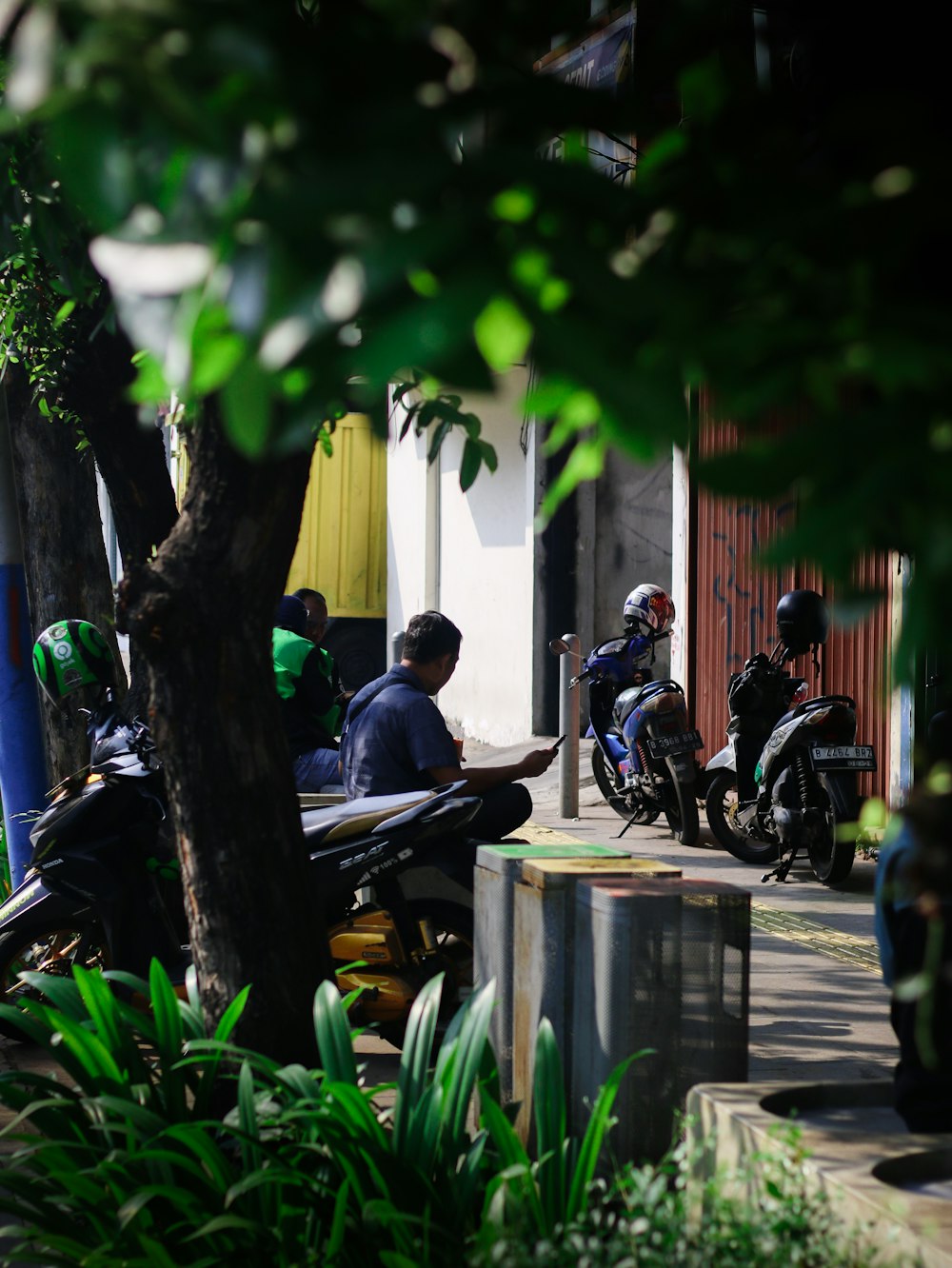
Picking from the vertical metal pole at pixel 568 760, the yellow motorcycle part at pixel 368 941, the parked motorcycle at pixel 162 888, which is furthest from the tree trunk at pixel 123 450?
the vertical metal pole at pixel 568 760

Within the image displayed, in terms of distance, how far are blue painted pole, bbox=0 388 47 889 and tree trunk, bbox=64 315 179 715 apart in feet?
2.58

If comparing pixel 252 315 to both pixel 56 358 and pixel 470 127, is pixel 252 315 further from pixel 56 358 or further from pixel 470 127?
pixel 56 358

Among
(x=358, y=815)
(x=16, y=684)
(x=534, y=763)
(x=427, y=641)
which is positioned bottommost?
(x=358, y=815)

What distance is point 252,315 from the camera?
1188 mm

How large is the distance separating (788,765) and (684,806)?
1595 millimetres

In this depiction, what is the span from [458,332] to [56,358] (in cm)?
636

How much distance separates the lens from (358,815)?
5594 millimetres

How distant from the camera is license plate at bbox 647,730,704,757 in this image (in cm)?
1069

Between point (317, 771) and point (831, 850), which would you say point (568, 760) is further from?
point (317, 771)

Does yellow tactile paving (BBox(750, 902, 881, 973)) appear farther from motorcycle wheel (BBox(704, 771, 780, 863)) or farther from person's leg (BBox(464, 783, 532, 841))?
person's leg (BBox(464, 783, 532, 841))

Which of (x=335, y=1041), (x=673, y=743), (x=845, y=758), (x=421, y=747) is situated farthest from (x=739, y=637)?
(x=335, y=1041)

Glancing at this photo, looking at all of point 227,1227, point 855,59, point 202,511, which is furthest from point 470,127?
point 202,511

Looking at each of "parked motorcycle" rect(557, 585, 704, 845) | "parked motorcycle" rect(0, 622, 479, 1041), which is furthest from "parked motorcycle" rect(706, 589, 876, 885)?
"parked motorcycle" rect(0, 622, 479, 1041)

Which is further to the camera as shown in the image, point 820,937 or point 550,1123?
point 820,937
